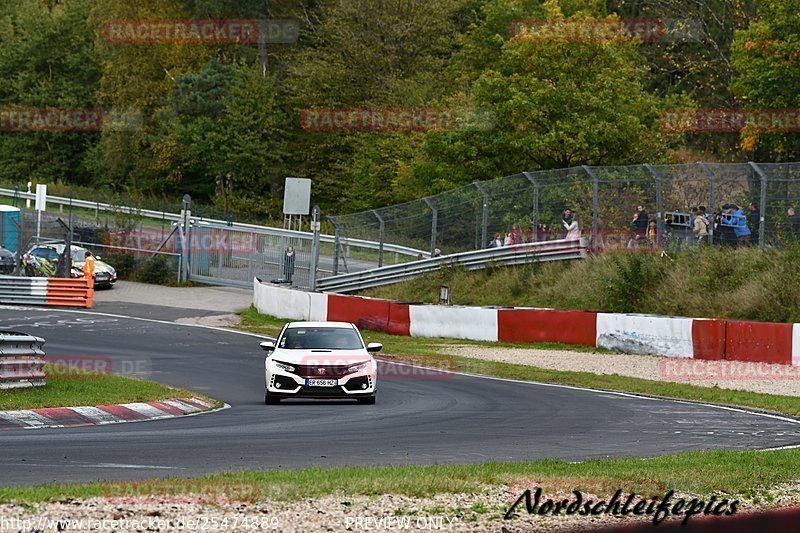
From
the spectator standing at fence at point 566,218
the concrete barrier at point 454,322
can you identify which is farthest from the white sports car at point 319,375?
the spectator standing at fence at point 566,218

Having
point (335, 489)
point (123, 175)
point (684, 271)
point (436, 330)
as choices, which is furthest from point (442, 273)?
point (123, 175)

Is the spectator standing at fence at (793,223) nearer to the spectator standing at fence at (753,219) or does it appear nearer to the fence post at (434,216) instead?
the spectator standing at fence at (753,219)

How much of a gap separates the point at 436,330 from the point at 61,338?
8.86m

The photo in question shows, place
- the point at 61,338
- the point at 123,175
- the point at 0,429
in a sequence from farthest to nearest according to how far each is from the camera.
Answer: the point at 123,175, the point at 61,338, the point at 0,429

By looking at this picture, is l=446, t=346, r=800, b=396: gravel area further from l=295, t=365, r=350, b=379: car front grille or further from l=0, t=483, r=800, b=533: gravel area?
l=0, t=483, r=800, b=533: gravel area

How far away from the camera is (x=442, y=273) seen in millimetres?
35406

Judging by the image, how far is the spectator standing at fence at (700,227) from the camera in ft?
95.9

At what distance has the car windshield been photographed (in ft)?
59.6

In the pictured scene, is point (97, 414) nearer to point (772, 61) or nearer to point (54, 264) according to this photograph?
point (54, 264)

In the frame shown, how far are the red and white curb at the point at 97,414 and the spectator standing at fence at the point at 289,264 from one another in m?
22.6

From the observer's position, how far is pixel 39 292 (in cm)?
3656

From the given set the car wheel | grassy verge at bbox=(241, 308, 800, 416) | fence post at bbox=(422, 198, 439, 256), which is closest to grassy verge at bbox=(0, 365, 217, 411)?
the car wheel

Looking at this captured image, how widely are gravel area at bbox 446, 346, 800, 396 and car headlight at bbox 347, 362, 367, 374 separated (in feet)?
22.5

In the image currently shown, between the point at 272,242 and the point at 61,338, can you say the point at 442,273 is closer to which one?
the point at 272,242
